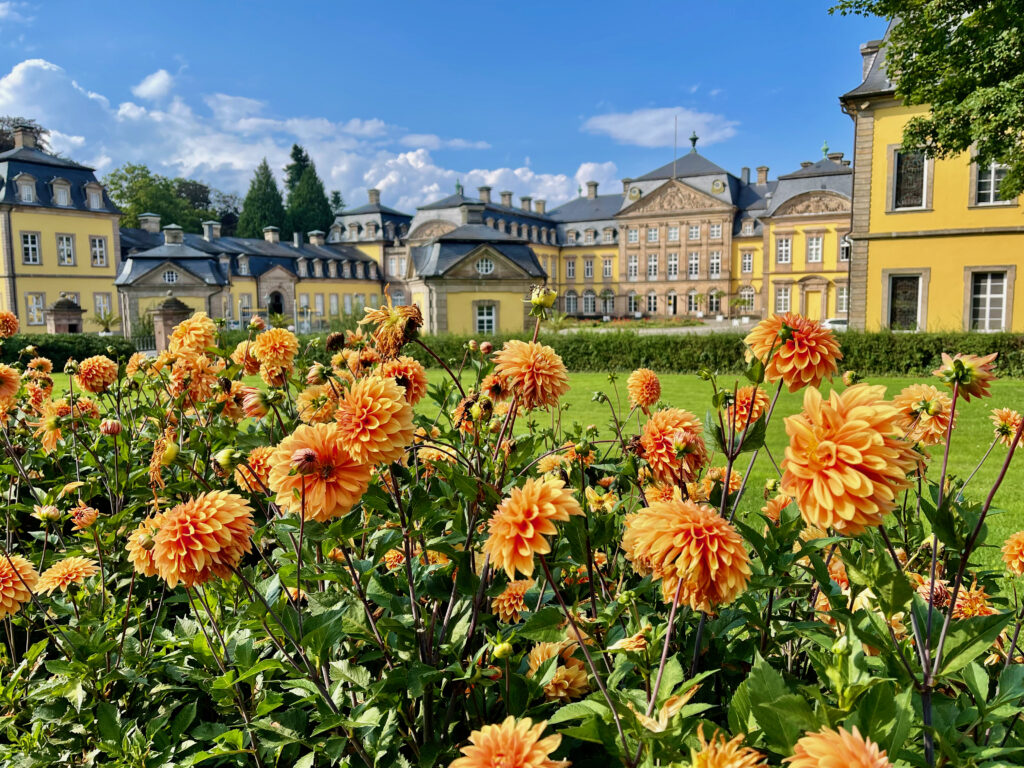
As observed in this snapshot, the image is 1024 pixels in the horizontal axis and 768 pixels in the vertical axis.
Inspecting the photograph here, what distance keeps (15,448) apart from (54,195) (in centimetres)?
3412

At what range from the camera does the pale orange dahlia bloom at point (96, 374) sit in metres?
2.89

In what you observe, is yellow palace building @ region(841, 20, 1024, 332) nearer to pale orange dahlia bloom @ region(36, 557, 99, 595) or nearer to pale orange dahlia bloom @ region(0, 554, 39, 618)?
pale orange dahlia bloom @ region(36, 557, 99, 595)

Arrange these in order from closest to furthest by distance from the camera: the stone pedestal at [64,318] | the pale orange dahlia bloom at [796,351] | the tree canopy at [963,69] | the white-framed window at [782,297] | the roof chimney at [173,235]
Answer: the pale orange dahlia bloom at [796,351]
the tree canopy at [963,69]
the stone pedestal at [64,318]
the roof chimney at [173,235]
the white-framed window at [782,297]

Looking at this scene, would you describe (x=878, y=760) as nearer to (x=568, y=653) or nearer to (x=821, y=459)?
(x=821, y=459)

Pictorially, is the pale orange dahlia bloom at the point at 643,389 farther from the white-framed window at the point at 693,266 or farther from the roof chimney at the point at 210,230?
the white-framed window at the point at 693,266

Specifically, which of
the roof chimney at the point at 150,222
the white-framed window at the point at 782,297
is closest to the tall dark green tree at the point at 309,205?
the roof chimney at the point at 150,222

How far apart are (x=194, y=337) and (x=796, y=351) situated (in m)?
2.17

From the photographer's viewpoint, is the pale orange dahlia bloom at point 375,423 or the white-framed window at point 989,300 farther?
the white-framed window at point 989,300

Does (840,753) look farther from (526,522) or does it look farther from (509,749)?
(526,522)

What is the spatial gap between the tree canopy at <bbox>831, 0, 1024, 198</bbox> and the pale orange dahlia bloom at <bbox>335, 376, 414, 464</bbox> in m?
11.8

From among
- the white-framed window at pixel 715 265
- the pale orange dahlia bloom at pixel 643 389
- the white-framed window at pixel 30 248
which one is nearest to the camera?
the pale orange dahlia bloom at pixel 643 389

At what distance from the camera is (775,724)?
2.90ft

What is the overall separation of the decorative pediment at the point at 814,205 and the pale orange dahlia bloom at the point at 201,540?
40.3m

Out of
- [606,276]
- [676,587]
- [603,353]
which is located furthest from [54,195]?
[676,587]
